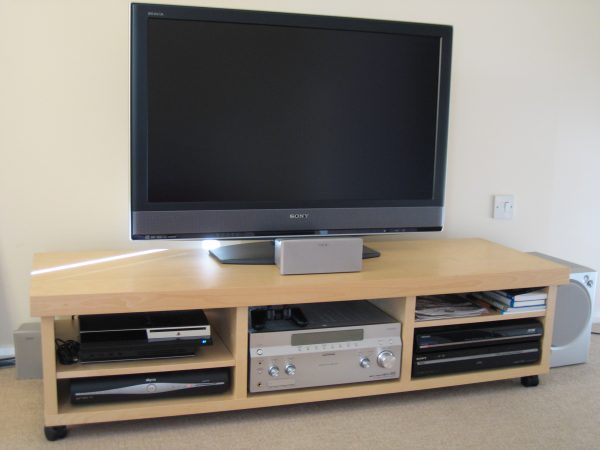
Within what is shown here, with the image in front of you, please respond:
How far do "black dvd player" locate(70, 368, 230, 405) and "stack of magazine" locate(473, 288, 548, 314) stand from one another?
936 mm

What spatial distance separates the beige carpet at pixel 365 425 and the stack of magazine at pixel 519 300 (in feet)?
0.92

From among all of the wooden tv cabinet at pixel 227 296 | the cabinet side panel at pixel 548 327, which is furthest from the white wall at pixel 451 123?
the cabinet side panel at pixel 548 327

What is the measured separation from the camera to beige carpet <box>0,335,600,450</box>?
5.72 ft

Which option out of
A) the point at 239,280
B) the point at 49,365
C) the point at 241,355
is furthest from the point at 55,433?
the point at 239,280

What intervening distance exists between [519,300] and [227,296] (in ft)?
3.24

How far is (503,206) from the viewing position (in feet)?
8.60

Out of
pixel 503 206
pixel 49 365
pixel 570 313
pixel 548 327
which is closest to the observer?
pixel 49 365

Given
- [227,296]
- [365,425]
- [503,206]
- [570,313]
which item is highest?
[503,206]

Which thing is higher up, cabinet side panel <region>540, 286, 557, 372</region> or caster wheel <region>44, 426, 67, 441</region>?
cabinet side panel <region>540, 286, 557, 372</region>

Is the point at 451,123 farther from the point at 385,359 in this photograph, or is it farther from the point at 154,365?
the point at 154,365

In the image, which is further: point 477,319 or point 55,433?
point 477,319

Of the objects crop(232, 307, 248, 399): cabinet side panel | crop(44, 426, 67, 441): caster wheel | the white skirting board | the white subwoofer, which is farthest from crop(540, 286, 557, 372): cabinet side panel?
the white skirting board

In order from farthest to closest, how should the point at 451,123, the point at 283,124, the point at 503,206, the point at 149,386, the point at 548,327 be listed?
1. the point at 503,206
2. the point at 451,123
3. the point at 548,327
4. the point at 283,124
5. the point at 149,386

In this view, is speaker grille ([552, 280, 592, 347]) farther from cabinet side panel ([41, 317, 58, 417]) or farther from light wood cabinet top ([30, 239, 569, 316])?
cabinet side panel ([41, 317, 58, 417])
